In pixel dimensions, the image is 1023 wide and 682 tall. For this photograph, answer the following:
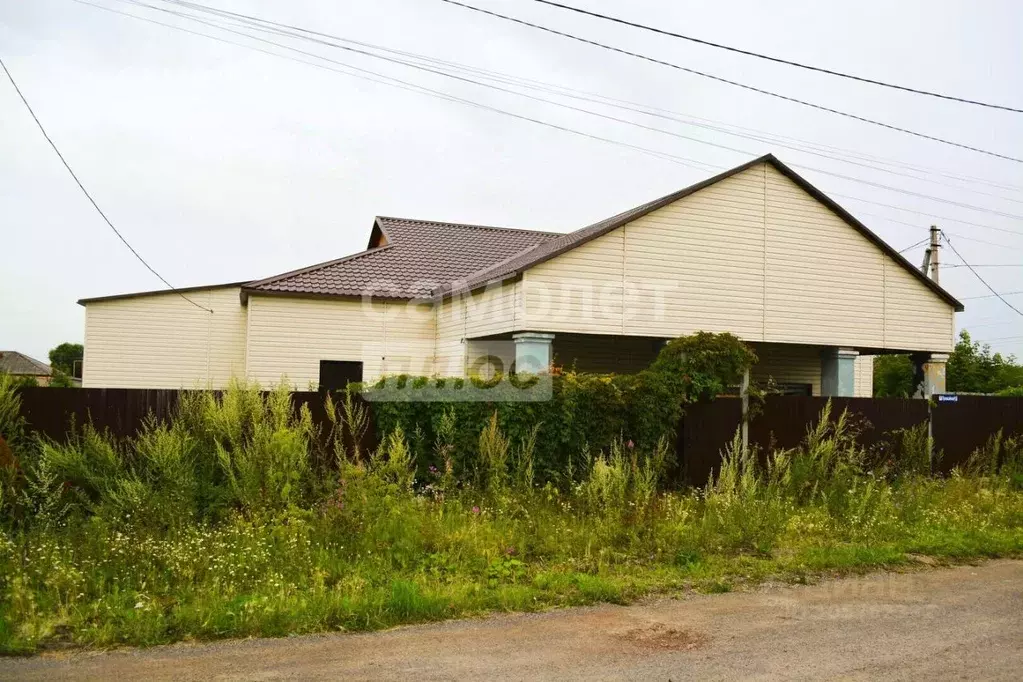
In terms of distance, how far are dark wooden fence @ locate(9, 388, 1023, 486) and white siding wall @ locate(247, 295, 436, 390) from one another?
30.2ft

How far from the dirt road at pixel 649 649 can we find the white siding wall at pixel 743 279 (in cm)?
1056

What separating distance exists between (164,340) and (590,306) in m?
11.1

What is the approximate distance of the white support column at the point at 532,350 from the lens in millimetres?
16672

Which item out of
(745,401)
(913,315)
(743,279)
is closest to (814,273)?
(743,279)

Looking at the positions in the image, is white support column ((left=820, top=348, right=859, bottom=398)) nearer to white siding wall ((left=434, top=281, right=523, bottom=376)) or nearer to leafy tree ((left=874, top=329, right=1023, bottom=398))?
white siding wall ((left=434, top=281, right=523, bottom=376))

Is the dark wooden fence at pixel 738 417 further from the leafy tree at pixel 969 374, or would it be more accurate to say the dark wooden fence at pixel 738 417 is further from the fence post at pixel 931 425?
the leafy tree at pixel 969 374

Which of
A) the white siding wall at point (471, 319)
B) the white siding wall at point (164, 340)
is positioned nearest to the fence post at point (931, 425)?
the white siding wall at point (471, 319)

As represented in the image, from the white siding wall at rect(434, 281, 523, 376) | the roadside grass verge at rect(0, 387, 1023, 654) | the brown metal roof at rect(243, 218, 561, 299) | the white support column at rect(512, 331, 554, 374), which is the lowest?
the roadside grass verge at rect(0, 387, 1023, 654)

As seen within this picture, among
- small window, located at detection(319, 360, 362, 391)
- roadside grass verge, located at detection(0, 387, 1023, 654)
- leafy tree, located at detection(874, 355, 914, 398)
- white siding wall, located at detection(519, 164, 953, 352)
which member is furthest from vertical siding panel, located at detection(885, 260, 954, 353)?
leafy tree, located at detection(874, 355, 914, 398)

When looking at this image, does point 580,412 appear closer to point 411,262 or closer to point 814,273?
point 814,273

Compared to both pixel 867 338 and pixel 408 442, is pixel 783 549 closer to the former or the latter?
pixel 408 442

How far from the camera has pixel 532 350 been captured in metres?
16.8

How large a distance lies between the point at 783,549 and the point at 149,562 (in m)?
6.14

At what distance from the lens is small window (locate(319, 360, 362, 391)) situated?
19.8 meters
